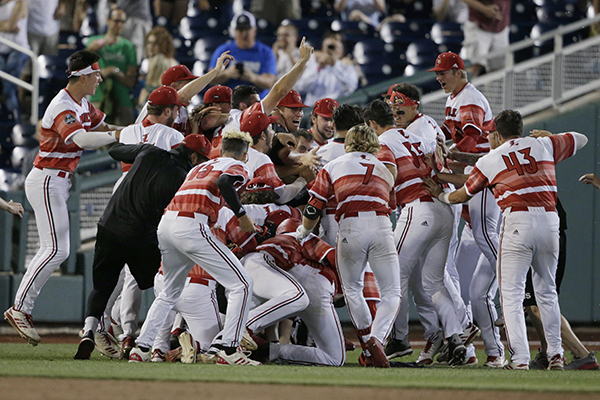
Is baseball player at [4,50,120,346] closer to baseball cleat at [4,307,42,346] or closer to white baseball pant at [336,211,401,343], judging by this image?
baseball cleat at [4,307,42,346]

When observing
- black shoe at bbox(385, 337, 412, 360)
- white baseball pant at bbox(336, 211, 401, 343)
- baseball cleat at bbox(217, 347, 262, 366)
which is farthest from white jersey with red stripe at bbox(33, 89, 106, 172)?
black shoe at bbox(385, 337, 412, 360)

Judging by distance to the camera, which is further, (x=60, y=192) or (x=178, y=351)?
(x=60, y=192)

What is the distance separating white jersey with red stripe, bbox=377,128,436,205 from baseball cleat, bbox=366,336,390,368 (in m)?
1.37

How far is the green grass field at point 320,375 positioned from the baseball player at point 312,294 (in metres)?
0.32

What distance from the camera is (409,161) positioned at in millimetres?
6945

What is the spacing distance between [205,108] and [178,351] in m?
2.20

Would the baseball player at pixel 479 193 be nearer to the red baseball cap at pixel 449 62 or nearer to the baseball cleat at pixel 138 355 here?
the red baseball cap at pixel 449 62

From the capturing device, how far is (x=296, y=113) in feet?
25.3

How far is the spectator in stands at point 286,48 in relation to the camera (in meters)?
11.8

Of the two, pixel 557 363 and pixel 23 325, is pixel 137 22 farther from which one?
pixel 557 363

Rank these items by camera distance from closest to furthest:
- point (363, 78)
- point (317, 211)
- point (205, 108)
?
point (317, 211) → point (205, 108) → point (363, 78)

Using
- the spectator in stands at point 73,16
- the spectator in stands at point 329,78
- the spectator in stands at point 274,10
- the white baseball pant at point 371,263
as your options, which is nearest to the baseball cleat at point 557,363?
the white baseball pant at point 371,263

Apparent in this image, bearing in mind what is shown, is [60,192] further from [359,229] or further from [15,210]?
[359,229]

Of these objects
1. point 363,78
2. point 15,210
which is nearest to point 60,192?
point 15,210
